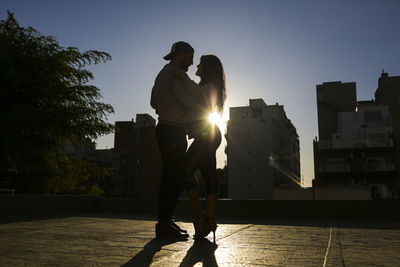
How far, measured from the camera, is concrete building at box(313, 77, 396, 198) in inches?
1382

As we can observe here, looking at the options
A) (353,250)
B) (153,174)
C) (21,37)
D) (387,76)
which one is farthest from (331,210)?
(153,174)

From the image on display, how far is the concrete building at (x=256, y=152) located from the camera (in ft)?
160

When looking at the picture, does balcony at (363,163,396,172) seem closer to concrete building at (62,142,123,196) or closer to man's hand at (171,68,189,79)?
man's hand at (171,68,189,79)

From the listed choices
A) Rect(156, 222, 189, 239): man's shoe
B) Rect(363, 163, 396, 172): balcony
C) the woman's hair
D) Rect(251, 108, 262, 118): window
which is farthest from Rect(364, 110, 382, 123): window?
Rect(156, 222, 189, 239): man's shoe

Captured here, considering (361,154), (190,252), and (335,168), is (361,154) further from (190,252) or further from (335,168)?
(190,252)

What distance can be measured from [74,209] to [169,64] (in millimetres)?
4595

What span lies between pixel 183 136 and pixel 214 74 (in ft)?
2.20

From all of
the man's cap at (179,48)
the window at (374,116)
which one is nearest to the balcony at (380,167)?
the window at (374,116)

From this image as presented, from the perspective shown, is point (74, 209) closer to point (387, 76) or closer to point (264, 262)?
point (264, 262)

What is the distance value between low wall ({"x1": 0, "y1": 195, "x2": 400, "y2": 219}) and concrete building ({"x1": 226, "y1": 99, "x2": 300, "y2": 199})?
4253cm

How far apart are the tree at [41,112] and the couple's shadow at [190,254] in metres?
7.23

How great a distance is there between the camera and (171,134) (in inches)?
108

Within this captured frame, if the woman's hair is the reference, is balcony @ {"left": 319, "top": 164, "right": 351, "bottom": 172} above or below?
above

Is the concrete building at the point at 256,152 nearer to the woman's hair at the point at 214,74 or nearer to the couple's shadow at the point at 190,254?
the woman's hair at the point at 214,74
